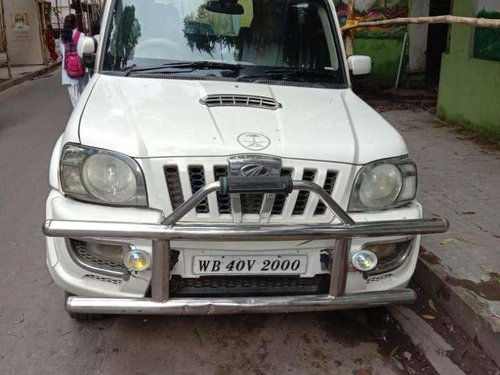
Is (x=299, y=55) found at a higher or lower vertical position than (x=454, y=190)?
higher

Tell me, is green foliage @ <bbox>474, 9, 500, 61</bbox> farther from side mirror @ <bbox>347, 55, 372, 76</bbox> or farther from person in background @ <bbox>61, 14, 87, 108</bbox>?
person in background @ <bbox>61, 14, 87, 108</bbox>

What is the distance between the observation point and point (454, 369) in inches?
123

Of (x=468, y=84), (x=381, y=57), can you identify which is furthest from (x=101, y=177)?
(x=381, y=57)

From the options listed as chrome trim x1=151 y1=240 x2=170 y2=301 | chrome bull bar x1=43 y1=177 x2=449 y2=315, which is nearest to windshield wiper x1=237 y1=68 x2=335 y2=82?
chrome bull bar x1=43 y1=177 x2=449 y2=315

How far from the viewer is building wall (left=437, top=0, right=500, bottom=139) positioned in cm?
758

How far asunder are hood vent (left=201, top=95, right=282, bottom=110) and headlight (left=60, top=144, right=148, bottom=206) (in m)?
0.73

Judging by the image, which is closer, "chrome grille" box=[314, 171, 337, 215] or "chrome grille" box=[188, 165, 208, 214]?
"chrome grille" box=[188, 165, 208, 214]

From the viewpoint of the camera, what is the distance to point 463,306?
349 centimetres

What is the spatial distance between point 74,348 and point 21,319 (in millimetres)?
532

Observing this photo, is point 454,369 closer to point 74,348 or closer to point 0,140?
point 74,348

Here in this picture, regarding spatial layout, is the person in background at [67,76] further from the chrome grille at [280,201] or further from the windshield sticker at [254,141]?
the chrome grille at [280,201]

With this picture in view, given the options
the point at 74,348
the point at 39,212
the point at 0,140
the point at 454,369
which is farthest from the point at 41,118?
the point at 454,369

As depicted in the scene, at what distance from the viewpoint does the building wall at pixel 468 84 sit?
24.9ft

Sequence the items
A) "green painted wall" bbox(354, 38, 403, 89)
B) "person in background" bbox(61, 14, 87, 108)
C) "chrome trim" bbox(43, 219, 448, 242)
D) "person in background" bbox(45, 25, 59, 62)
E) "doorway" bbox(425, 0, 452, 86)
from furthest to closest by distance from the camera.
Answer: "person in background" bbox(45, 25, 59, 62), "doorway" bbox(425, 0, 452, 86), "green painted wall" bbox(354, 38, 403, 89), "person in background" bbox(61, 14, 87, 108), "chrome trim" bbox(43, 219, 448, 242)
